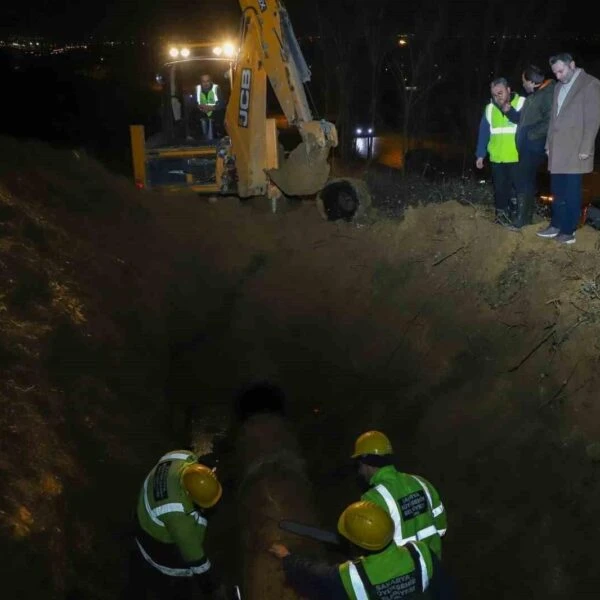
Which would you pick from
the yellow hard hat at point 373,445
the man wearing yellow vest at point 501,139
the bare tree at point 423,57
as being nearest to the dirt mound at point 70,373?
the yellow hard hat at point 373,445

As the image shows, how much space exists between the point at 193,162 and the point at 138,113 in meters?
22.0

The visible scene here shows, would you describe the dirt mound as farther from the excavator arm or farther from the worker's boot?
the worker's boot

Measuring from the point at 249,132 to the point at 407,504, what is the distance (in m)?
7.79

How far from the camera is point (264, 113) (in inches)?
415

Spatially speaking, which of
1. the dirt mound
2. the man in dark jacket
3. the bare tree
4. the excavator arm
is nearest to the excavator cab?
the excavator arm

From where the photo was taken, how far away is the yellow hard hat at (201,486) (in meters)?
4.30

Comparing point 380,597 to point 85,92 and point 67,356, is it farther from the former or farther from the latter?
point 85,92

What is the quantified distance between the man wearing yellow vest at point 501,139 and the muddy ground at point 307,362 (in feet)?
2.10

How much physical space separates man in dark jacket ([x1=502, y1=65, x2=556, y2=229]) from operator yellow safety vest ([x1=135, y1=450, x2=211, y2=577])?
4.92 meters

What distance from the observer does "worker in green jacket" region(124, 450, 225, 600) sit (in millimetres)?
4375

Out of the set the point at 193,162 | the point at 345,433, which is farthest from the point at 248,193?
the point at 345,433

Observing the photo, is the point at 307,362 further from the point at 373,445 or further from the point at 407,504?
the point at 407,504

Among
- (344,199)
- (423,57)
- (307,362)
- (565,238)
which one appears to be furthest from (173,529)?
(423,57)

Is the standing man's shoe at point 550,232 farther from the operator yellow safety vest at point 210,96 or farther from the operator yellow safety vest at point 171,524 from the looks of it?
the operator yellow safety vest at point 210,96
